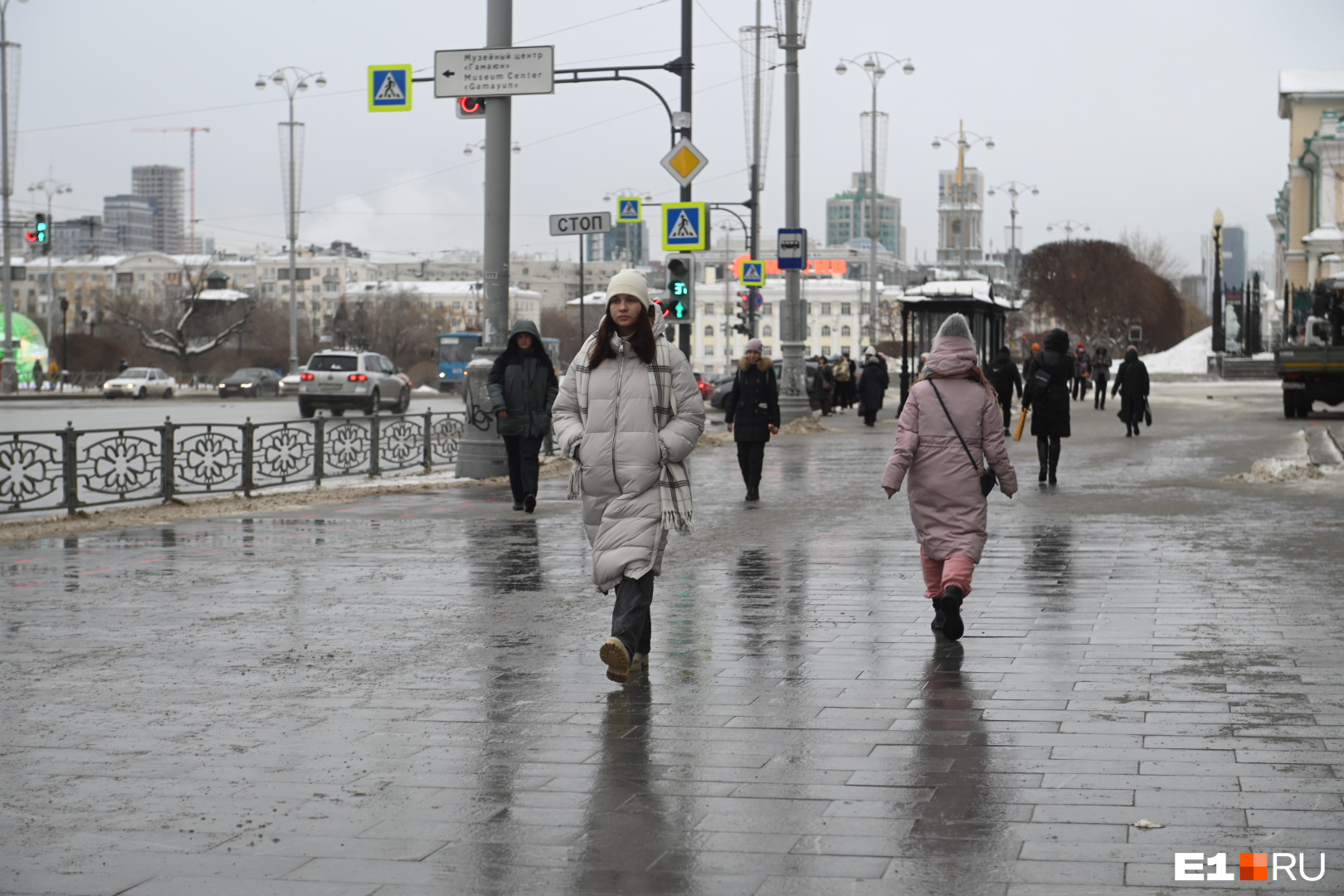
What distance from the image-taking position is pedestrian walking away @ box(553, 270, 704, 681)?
22.0 feet

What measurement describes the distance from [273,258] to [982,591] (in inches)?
7175

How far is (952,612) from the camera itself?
7598 millimetres

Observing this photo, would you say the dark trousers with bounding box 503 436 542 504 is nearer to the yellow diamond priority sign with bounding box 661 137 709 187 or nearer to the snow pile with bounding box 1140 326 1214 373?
the yellow diamond priority sign with bounding box 661 137 709 187

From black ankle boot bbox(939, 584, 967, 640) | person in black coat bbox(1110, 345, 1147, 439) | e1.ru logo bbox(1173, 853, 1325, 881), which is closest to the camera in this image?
e1.ru logo bbox(1173, 853, 1325, 881)

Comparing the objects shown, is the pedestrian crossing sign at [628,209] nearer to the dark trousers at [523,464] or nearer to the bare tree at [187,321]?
the dark trousers at [523,464]

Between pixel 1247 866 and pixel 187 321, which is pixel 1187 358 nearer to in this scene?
pixel 187 321

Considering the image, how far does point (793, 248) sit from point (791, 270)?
4.25 feet

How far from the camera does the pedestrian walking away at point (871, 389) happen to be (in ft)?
106

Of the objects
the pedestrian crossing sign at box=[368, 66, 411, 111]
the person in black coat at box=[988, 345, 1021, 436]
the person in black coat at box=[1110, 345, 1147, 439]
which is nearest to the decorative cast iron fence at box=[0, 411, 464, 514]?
the pedestrian crossing sign at box=[368, 66, 411, 111]

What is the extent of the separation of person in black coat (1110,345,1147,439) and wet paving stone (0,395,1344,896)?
48.4ft

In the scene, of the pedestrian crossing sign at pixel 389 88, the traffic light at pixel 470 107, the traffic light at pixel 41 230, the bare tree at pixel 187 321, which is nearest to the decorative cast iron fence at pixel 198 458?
the traffic light at pixel 470 107

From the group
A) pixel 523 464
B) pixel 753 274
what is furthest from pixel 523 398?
pixel 753 274

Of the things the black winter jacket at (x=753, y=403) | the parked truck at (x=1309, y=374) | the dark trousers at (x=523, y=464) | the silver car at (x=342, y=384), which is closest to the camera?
the dark trousers at (x=523, y=464)

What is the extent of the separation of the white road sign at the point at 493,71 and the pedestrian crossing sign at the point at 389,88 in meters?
2.49
